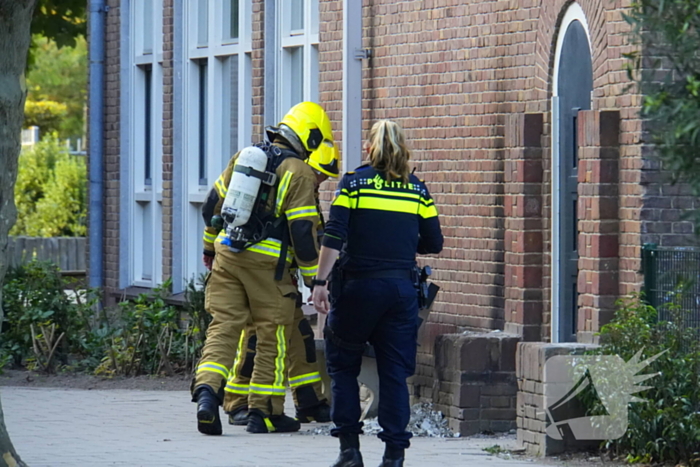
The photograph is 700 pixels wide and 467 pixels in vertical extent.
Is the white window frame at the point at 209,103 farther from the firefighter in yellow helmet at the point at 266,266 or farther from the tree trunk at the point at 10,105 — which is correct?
the tree trunk at the point at 10,105

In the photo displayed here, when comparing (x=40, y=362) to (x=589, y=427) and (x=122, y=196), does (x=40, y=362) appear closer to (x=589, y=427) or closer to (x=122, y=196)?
(x=122, y=196)

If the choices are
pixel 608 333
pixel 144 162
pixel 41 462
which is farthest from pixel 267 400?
pixel 144 162

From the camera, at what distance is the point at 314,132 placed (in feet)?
29.3

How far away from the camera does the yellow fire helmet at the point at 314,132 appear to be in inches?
351

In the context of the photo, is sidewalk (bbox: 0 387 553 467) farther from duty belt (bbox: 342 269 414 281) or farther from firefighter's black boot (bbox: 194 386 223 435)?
duty belt (bbox: 342 269 414 281)

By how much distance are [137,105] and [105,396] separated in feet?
15.4

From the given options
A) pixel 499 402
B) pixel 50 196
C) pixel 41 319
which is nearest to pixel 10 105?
pixel 499 402

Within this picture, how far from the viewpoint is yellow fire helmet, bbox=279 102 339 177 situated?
29.2 feet

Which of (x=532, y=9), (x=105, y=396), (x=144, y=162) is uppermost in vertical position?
(x=532, y=9)

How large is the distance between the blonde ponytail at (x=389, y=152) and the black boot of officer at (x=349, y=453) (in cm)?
137

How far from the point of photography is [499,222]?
30.6ft

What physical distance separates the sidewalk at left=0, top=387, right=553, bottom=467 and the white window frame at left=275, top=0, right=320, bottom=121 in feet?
9.28

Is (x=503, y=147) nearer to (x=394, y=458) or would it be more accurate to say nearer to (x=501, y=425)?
(x=501, y=425)

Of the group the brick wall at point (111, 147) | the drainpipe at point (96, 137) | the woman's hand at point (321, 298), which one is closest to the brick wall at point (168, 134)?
the brick wall at point (111, 147)
